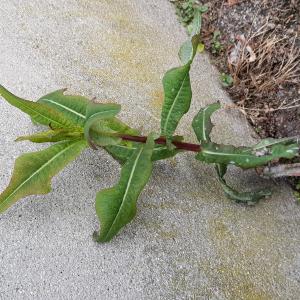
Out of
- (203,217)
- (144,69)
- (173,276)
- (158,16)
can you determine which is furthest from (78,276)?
(158,16)

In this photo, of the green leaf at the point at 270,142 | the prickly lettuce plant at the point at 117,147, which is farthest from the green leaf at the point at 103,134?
the green leaf at the point at 270,142

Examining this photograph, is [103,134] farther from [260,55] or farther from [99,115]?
[260,55]

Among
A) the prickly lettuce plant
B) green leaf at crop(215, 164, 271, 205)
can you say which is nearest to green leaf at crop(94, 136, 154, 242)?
the prickly lettuce plant

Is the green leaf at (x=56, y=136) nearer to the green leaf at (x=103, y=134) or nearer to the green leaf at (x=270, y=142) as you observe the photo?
the green leaf at (x=103, y=134)

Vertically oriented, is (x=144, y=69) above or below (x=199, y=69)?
above

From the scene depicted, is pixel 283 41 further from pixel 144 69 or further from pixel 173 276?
pixel 173 276

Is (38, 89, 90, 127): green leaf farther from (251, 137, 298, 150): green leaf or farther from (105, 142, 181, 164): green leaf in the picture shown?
(251, 137, 298, 150): green leaf

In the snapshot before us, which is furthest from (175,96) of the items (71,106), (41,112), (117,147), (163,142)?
(41,112)
